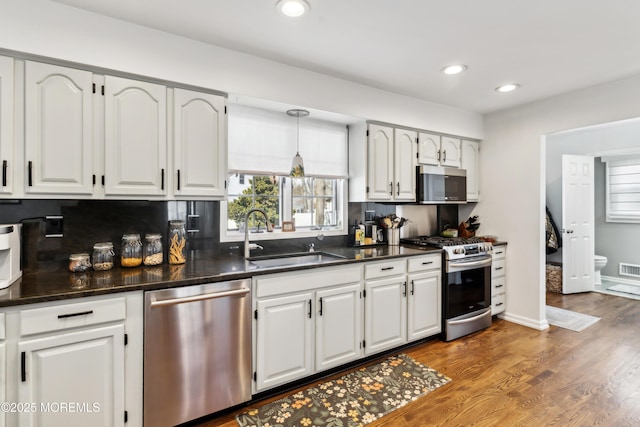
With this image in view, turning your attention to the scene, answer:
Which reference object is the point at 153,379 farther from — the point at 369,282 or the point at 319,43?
the point at 319,43

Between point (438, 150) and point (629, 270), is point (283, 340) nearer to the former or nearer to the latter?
point (438, 150)

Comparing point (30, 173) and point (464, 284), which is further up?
point (30, 173)

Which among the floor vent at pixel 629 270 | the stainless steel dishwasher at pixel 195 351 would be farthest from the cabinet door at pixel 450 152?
the floor vent at pixel 629 270

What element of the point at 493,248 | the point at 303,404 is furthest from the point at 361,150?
the point at 303,404

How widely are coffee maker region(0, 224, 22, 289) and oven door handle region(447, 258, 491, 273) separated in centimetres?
325

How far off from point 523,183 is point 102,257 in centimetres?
404

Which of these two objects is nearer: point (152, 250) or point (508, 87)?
point (152, 250)

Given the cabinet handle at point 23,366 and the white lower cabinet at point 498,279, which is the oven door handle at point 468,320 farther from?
the cabinet handle at point 23,366

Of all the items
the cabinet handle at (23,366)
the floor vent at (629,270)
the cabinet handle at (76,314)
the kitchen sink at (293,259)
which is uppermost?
the kitchen sink at (293,259)

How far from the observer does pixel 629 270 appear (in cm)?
529

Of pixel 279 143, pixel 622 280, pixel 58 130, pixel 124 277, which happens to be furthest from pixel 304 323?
pixel 622 280

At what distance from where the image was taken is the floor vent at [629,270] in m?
5.20

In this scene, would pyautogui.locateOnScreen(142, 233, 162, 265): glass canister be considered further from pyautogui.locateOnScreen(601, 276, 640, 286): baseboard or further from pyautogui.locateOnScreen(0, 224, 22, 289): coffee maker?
pyautogui.locateOnScreen(601, 276, 640, 286): baseboard

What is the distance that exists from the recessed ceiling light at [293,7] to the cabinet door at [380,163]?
1.43 m
